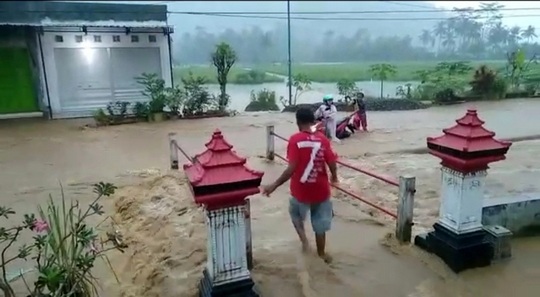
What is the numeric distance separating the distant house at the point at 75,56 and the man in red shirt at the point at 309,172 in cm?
1110

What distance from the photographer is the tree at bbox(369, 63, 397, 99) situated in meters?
14.6

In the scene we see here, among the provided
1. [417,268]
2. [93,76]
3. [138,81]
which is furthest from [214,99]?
[417,268]

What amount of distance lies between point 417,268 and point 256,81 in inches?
537

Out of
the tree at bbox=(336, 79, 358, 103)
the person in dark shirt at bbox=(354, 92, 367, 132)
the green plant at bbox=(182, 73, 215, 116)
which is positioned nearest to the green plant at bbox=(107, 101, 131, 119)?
the green plant at bbox=(182, 73, 215, 116)

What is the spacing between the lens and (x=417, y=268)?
330 centimetres

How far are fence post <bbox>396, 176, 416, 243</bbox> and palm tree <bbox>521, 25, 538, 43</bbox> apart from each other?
9.15ft

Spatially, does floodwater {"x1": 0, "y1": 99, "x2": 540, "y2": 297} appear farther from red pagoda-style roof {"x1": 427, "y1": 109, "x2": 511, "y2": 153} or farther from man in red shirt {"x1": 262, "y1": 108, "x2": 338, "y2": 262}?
red pagoda-style roof {"x1": 427, "y1": 109, "x2": 511, "y2": 153}

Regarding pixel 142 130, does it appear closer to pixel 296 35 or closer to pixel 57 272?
pixel 296 35

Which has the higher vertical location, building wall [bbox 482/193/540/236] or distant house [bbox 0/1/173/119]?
distant house [bbox 0/1/173/119]

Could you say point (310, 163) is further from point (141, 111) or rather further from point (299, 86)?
point (299, 86)

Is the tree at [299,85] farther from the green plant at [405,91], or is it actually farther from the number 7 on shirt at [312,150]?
the number 7 on shirt at [312,150]

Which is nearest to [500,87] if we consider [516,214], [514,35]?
[514,35]

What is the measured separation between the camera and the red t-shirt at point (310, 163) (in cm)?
321

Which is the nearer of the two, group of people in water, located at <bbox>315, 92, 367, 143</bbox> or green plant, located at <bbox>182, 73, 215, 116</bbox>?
group of people in water, located at <bbox>315, 92, 367, 143</bbox>
